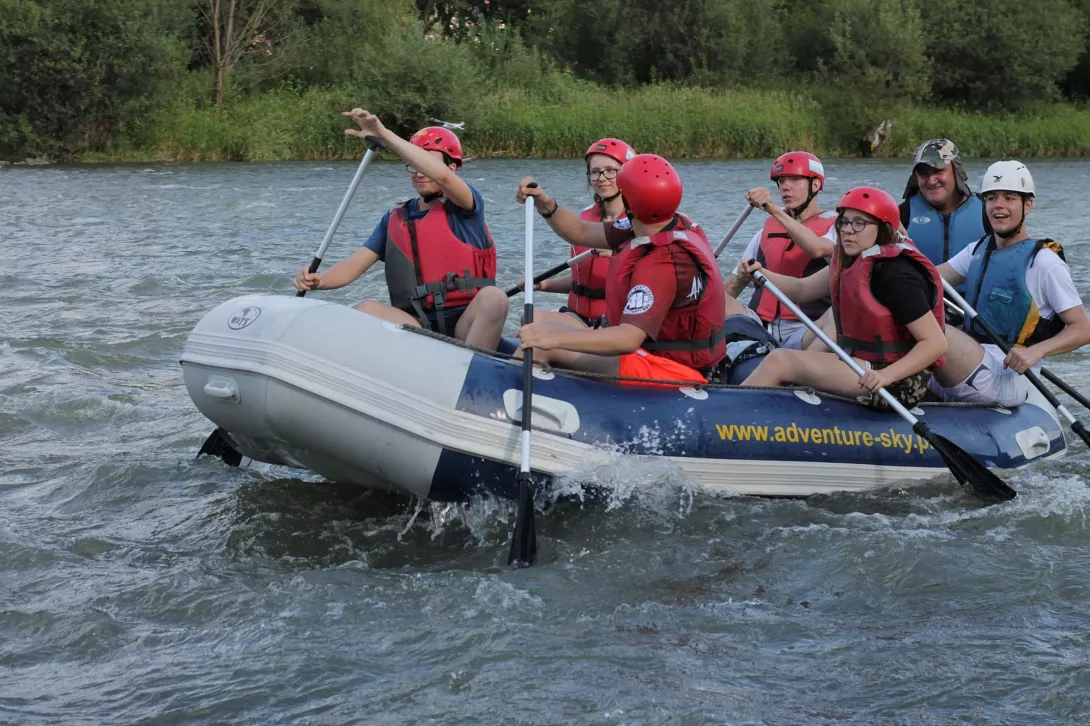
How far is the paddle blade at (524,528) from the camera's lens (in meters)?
4.75

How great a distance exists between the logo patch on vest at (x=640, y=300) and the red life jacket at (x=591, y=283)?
1223 mm

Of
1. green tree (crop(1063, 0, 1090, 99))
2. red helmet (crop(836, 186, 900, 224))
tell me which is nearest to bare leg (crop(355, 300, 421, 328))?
red helmet (crop(836, 186, 900, 224))

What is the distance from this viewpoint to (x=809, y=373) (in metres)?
5.44

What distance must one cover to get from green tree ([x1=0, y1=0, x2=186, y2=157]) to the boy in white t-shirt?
863 inches

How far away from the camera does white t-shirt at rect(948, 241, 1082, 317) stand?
576cm

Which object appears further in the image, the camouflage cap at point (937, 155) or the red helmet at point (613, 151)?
the camouflage cap at point (937, 155)

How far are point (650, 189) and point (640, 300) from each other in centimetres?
39

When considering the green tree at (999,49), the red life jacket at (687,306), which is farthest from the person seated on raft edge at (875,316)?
the green tree at (999,49)

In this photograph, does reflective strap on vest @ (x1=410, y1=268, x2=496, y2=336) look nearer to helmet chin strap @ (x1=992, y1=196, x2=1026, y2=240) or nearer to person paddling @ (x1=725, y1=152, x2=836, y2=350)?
person paddling @ (x1=725, y1=152, x2=836, y2=350)

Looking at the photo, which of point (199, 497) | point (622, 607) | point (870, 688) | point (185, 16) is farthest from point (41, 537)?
point (185, 16)

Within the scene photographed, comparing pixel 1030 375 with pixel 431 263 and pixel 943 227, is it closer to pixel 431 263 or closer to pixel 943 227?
pixel 943 227

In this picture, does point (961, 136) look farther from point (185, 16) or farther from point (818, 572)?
point (818, 572)

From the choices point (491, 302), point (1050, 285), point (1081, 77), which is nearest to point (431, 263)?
point (491, 302)

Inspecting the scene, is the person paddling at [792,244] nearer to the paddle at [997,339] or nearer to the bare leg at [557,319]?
the paddle at [997,339]
